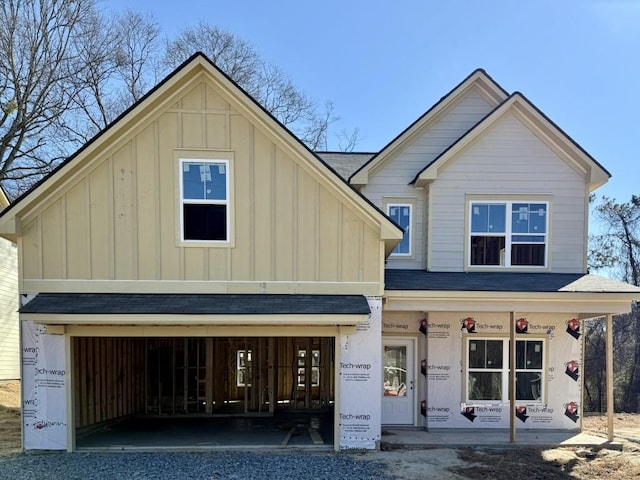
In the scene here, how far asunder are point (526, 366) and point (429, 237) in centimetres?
371

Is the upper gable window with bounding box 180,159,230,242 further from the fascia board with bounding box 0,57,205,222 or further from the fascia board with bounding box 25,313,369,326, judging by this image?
the fascia board with bounding box 25,313,369,326

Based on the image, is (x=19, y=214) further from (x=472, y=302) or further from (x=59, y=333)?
(x=472, y=302)

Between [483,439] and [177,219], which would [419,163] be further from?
[483,439]

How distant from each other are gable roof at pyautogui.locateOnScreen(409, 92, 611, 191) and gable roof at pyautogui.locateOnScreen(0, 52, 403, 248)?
2.68m

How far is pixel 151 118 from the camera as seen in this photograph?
758 cm

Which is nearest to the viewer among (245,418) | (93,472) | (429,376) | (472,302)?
(93,472)

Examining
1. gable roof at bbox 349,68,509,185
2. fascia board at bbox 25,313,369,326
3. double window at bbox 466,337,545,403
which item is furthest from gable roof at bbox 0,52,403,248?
double window at bbox 466,337,545,403

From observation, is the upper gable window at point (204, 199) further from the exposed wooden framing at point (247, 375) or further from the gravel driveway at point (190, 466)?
the exposed wooden framing at point (247, 375)

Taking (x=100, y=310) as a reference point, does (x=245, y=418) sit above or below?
below

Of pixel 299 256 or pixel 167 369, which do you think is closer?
pixel 299 256

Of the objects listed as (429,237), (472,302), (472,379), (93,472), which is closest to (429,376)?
(472,379)

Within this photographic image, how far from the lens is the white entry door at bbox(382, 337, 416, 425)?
9.61m

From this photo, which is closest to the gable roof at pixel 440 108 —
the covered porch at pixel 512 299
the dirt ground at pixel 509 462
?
the covered porch at pixel 512 299

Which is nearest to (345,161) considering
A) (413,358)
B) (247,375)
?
(413,358)
